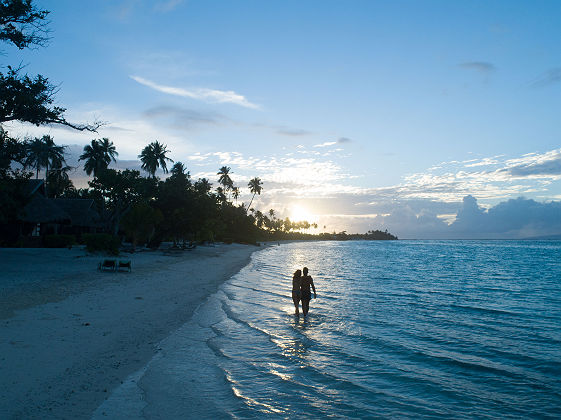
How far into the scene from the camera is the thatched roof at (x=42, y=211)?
3553 centimetres

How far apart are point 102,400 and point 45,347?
10.4ft

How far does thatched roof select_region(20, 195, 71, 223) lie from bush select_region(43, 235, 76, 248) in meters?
1.77

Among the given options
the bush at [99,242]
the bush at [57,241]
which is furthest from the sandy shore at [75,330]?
the bush at [57,241]

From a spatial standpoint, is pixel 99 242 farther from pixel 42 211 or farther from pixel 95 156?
pixel 95 156

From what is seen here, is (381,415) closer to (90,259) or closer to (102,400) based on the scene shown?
(102,400)

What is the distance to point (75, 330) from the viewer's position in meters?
10.6

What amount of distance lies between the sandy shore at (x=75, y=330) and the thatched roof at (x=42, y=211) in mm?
14339

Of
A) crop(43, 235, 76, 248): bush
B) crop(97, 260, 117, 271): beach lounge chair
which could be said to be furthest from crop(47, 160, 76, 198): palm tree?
crop(97, 260, 117, 271): beach lounge chair

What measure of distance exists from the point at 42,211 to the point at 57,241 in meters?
3.24

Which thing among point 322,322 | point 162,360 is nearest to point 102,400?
point 162,360

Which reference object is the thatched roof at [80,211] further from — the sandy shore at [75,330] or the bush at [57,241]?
the sandy shore at [75,330]

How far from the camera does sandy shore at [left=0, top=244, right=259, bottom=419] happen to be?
262 inches

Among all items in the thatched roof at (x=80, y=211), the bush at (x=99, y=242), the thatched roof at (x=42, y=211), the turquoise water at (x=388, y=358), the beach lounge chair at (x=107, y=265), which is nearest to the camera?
the turquoise water at (x=388, y=358)

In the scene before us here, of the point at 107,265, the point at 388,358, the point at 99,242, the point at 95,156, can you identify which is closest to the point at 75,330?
the point at 388,358
